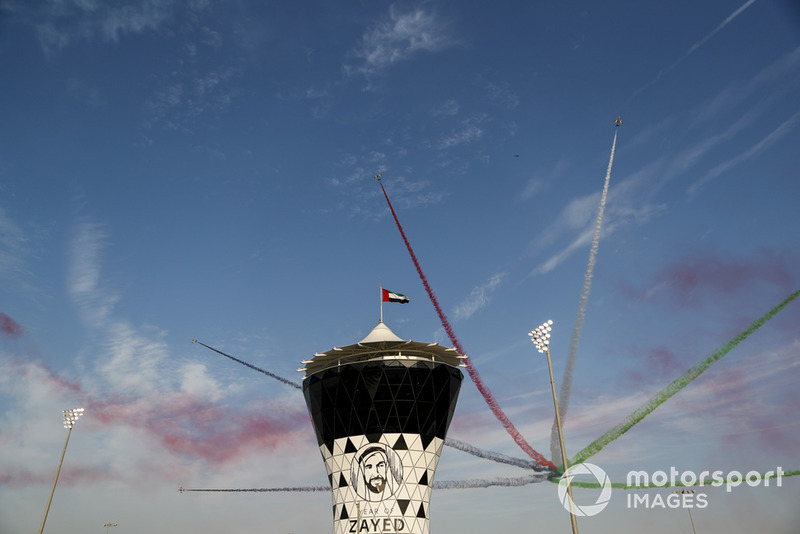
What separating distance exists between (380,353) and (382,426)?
1070cm

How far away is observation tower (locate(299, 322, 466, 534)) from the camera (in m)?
82.2

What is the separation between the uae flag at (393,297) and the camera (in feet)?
318

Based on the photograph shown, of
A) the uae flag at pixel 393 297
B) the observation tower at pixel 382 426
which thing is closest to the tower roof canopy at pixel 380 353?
the observation tower at pixel 382 426

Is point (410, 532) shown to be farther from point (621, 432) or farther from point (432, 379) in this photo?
point (621, 432)

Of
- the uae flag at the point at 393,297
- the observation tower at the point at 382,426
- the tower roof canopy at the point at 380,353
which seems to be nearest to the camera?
the observation tower at the point at 382,426

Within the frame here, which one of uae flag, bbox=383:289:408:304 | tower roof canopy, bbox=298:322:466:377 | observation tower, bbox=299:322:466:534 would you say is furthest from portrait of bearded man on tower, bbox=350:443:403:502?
uae flag, bbox=383:289:408:304

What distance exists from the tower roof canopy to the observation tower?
6.0 inches

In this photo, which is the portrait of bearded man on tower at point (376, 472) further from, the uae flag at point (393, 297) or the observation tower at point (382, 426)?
the uae flag at point (393, 297)

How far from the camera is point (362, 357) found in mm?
87438

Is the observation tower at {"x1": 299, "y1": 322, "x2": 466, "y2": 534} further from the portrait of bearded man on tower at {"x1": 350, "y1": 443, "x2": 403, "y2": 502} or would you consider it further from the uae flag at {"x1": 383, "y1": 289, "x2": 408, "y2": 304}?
the uae flag at {"x1": 383, "y1": 289, "x2": 408, "y2": 304}

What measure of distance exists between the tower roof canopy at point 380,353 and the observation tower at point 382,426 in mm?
153

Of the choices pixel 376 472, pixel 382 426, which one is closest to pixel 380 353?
pixel 382 426

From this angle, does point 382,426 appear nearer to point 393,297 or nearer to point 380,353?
point 380,353

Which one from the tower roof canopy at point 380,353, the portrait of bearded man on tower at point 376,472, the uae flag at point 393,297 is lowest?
the portrait of bearded man on tower at point 376,472
